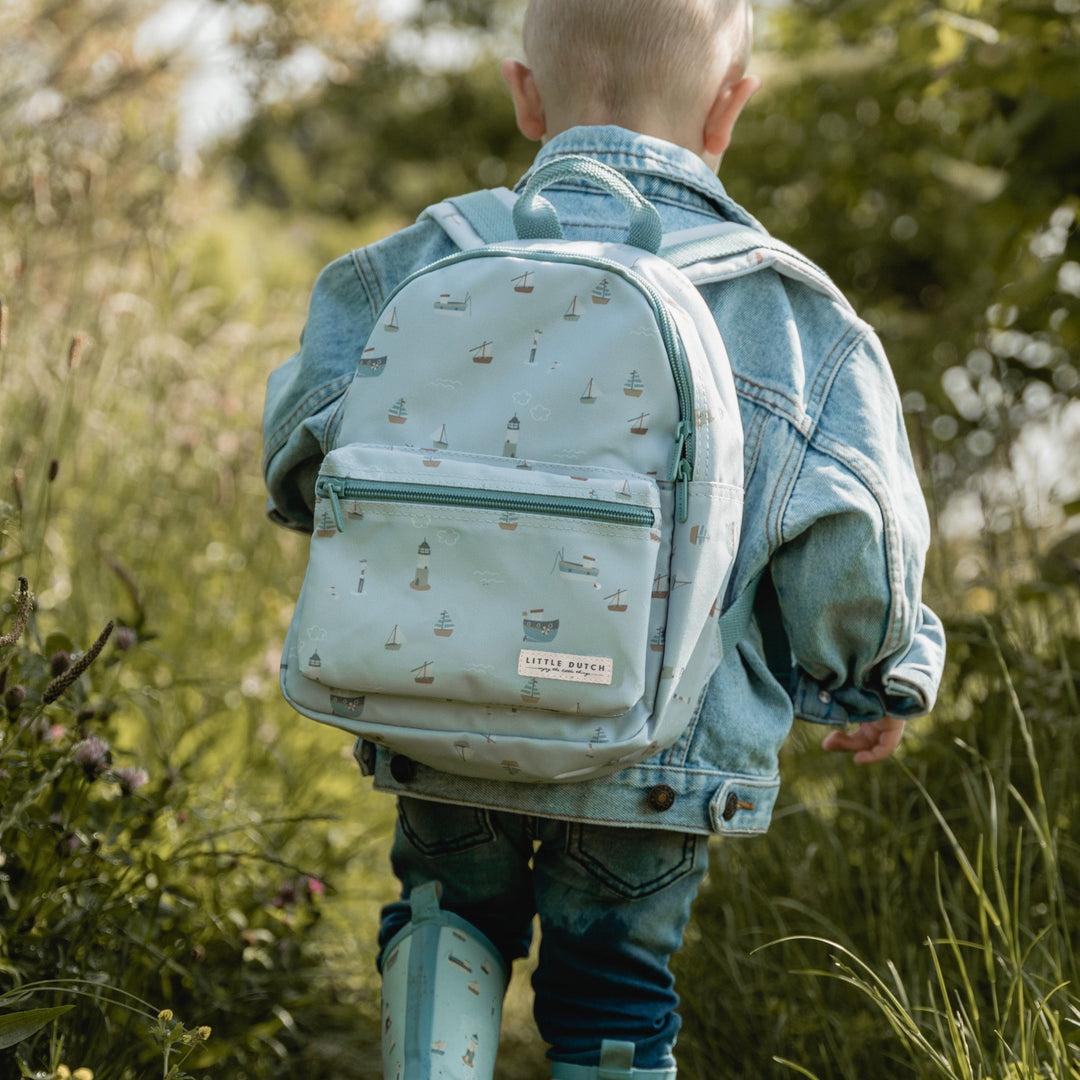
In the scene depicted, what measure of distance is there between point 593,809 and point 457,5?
17.2m

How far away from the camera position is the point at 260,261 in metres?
10.7

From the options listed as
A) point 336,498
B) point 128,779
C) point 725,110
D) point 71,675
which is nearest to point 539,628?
point 336,498

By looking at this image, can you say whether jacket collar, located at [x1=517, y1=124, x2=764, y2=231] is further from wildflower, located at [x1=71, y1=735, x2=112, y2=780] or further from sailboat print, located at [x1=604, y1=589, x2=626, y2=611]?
wildflower, located at [x1=71, y1=735, x2=112, y2=780]

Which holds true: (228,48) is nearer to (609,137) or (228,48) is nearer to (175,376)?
(175,376)

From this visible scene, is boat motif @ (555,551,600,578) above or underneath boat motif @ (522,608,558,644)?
above

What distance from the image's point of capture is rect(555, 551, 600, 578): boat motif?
137 centimetres

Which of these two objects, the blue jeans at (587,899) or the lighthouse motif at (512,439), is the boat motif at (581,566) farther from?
the blue jeans at (587,899)

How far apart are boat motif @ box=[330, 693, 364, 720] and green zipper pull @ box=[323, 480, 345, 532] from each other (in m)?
0.20

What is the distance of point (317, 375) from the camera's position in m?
1.68

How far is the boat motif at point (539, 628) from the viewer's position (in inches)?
53.7

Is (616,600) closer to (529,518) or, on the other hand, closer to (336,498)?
(529,518)

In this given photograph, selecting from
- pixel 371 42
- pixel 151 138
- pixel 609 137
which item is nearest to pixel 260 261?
pixel 371 42

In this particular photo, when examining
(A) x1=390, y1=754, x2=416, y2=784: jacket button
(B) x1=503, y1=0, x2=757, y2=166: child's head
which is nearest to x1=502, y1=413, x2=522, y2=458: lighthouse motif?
(A) x1=390, y1=754, x2=416, y2=784: jacket button

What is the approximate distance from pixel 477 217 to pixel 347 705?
0.70m
